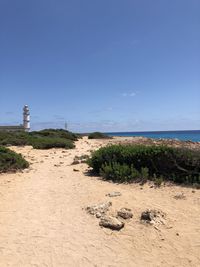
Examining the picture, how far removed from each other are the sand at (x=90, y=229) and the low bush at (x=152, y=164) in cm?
69

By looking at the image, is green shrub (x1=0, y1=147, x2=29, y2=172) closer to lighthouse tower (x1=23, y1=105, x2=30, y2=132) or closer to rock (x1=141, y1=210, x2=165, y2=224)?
rock (x1=141, y1=210, x2=165, y2=224)

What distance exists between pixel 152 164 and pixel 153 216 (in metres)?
4.34

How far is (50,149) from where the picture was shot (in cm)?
2292

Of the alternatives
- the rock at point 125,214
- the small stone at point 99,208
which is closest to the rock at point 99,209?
the small stone at point 99,208

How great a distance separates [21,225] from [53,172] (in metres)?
6.54

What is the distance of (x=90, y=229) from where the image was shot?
603cm

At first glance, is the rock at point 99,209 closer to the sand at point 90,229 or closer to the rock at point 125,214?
the sand at point 90,229

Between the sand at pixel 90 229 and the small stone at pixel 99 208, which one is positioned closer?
the sand at pixel 90 229

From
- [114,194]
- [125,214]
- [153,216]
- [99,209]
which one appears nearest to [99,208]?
[99,209]

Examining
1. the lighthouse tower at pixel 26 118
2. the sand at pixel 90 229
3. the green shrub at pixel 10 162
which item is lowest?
the sand at pixel 90 229

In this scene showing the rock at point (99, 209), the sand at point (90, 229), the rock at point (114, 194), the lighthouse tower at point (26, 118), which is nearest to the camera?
the sand at point (90, 229)

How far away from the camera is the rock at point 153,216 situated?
6.35m

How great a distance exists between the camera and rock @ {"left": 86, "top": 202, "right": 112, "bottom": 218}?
6909 millimetres

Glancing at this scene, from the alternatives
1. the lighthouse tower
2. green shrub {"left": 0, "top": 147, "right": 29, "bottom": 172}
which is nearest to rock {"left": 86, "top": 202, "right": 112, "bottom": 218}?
green shrub {"left": 0, "top": 147, "right": 29, "bottom": 172}
